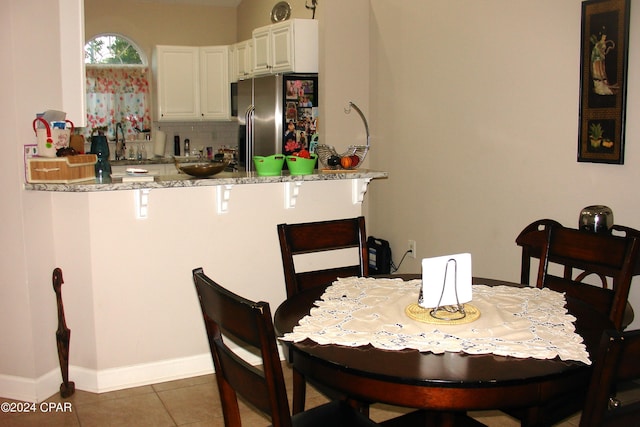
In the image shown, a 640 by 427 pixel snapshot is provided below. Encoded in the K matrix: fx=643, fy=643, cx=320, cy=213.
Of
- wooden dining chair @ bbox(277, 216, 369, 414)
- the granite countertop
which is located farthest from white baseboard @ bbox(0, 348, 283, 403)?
wooden dining chair @ bbox(277, 216, 369, 414)

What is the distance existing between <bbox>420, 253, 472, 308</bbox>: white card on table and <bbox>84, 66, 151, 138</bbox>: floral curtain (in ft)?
20.7

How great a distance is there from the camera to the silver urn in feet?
9.20

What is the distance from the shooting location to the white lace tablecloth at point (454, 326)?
67.7 inches

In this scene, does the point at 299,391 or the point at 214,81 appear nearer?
the point at 299,391

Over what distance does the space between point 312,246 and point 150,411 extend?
3.95ft

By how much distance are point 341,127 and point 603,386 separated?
399 centimetres

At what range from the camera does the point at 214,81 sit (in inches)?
284

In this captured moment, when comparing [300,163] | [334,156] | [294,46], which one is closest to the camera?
[300,163]

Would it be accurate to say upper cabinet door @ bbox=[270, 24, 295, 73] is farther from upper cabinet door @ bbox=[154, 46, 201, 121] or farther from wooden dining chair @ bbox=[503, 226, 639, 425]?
wooden dining chair @ bbox=[503, 226, 639, 425]

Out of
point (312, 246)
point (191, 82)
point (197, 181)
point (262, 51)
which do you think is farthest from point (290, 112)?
point (312, 246)

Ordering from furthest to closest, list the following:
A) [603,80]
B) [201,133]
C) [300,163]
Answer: [201,133], [300,163], [603,80]

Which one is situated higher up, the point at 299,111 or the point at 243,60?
the point at 243,60

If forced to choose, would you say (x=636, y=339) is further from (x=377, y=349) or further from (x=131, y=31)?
(x=131, y=31)

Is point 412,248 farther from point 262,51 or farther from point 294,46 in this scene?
point 262,51
